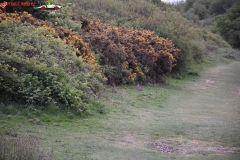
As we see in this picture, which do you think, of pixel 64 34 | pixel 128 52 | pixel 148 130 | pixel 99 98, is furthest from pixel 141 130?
pixel 128 52

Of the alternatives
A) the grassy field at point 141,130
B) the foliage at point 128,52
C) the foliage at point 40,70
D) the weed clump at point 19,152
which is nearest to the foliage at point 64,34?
the foliage at point 40,70

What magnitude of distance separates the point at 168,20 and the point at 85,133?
24990 millimetres

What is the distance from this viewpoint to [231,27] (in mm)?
50281

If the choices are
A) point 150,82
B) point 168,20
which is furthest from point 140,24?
point 150,82

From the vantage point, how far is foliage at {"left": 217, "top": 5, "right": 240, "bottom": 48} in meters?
46.7

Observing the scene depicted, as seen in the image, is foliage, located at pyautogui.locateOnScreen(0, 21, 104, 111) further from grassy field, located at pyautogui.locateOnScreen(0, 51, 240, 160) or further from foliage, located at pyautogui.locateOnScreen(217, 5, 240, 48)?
foliage, located at pyautogui.locateOnScreen(217, 5, 240, 48)

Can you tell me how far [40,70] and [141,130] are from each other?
149 inches

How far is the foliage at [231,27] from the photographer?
46.7m

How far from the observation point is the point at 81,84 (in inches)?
515

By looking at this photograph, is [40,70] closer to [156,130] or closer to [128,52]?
[156,130]

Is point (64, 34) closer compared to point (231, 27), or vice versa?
point (64, 34)

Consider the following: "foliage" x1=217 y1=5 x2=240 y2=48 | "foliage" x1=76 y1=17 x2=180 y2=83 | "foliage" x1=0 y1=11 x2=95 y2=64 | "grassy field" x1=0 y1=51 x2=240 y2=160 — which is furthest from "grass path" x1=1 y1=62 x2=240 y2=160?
"foliage" x1=217 y1=5 x2=240 y2=48

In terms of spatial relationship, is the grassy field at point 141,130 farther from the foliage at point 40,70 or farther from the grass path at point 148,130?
the foliage at point 40,70

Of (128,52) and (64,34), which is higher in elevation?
(64,34)
